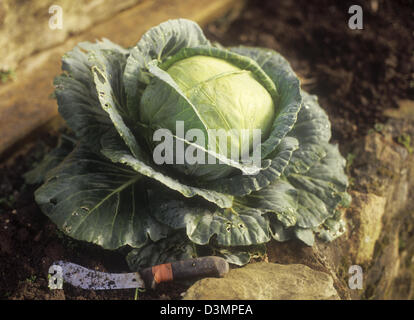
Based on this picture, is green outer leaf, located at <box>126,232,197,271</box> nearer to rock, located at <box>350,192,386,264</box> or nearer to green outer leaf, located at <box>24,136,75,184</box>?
green outer leaf, located at <box>24,136,75,184</box>

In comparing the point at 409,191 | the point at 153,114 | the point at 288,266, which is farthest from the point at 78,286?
the point at 409,191

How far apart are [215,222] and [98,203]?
789mm

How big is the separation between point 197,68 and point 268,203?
3.44ft

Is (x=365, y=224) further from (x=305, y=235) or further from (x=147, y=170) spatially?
(x=147, y=170)

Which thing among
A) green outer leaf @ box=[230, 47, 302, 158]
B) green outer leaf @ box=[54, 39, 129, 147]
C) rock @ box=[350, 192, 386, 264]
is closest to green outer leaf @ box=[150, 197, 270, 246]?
green outer leaf @ box=[230, 47, 302, 158]

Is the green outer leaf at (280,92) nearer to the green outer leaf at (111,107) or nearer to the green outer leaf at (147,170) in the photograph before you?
the green outer leaf at (147,170)

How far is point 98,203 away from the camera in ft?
9.29

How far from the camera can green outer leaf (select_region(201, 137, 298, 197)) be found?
2820 millimetres

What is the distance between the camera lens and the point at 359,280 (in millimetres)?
3461

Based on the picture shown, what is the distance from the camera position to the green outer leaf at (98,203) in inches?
107

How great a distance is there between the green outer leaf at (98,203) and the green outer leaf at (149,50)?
0.47 m

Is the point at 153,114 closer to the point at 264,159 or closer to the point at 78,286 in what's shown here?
the point at 264,159

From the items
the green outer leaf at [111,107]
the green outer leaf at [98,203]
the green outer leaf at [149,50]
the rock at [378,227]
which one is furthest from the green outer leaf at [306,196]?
the green outer leaf at [149,50]

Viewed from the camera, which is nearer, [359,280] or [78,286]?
[78,286]
